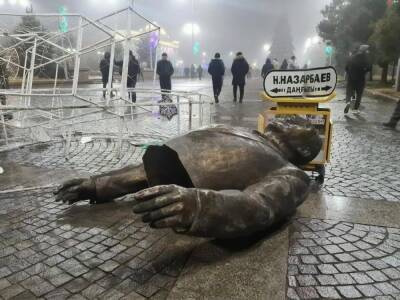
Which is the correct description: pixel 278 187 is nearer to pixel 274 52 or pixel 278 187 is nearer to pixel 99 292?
pixel 99 292

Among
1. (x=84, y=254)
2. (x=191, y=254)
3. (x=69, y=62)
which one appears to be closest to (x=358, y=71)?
(x=69, y=62)

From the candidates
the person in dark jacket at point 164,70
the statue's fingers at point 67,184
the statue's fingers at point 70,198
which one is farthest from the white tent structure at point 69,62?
the person in dark jacket at point 164,70

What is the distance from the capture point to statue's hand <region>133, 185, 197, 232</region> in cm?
199

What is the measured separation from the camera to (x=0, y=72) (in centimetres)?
686

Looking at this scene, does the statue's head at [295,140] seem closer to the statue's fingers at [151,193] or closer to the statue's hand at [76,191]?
the statue's fingers at [151,193]

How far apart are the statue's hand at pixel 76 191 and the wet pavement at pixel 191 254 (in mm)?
124

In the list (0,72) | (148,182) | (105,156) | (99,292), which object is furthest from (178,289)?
(0,72)

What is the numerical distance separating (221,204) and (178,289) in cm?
54

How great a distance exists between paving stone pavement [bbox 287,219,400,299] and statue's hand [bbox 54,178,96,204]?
5.98ft

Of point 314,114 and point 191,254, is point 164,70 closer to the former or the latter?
point 314,114

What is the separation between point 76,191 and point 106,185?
0.88ft

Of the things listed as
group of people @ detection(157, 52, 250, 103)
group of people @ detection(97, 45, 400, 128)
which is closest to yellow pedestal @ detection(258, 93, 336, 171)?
group of people @ detection(97, 45, 400, 128)

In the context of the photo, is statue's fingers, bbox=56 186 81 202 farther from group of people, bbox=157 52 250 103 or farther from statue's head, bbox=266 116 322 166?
group of people, bbox=157 52 250 103

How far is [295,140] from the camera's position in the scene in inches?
133
